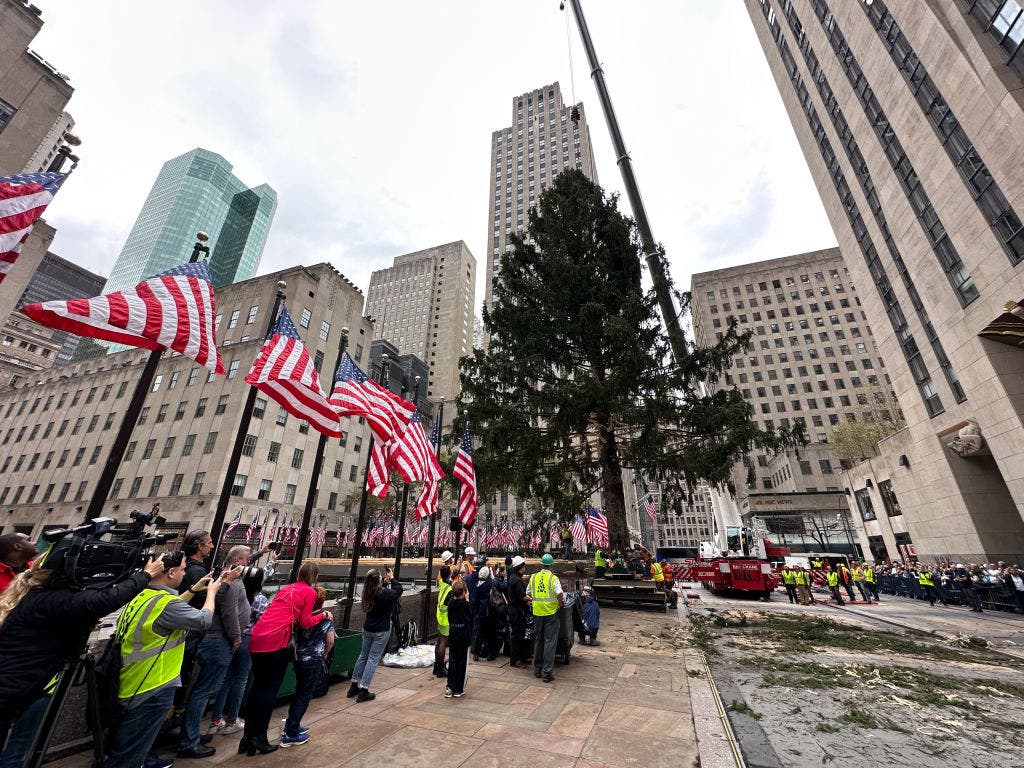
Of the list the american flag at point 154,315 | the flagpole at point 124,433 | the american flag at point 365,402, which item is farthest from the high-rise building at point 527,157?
the flagpole at point 124,433

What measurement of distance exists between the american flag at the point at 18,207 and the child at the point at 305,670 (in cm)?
652

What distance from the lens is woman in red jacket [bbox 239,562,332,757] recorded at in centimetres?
510

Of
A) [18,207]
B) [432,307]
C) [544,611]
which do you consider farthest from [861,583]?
[432,307]

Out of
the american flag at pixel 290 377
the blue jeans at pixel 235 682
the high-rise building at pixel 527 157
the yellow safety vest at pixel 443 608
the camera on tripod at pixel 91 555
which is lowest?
the blue jeans at pixel 235 682

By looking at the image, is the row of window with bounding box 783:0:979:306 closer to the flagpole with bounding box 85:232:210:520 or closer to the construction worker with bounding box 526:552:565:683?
the construction worker with bounding box 526:552:565:683

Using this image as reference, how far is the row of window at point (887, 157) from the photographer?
26469 millimetres

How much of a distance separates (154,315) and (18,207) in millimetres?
2192

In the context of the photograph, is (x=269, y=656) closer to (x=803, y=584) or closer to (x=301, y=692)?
(x=301, y=692)

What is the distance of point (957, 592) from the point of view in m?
21.9

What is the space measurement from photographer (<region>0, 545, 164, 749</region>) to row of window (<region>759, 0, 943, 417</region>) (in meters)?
40.7

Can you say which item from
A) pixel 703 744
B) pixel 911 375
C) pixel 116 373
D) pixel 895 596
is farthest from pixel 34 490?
pixel 911 375

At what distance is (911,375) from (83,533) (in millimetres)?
42916

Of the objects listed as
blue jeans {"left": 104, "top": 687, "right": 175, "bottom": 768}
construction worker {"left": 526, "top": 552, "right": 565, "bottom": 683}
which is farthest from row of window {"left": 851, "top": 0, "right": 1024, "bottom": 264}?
blue jeans {"left": 104, "top": 687, "right": 175, "bottom": 768}

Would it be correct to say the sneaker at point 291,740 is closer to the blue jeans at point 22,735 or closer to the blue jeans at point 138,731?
the blue jeans at point 138,731
